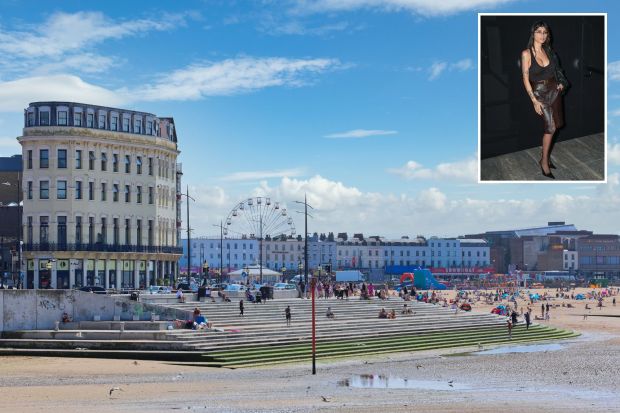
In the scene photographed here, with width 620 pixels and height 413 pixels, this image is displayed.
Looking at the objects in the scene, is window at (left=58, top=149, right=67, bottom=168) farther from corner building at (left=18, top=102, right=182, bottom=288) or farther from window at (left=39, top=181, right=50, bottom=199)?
window at (left=39, top=181, right=50, bottom=199)

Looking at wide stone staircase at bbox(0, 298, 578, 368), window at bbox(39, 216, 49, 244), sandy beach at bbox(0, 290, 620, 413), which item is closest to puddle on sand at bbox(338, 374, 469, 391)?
sandy beach at bbox(0, 290, 620, 413)

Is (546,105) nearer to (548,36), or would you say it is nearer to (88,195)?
(548,36)

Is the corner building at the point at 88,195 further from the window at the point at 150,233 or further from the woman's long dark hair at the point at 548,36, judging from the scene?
the woman's long dark hair at the point at 548,36

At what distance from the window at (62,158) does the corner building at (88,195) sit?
0.06 m

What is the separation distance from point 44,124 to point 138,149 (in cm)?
689

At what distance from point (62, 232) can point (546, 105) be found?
45.3 m

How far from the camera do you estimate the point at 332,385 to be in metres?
36.3

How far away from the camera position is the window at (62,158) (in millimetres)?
62562

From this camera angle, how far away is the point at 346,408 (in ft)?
101

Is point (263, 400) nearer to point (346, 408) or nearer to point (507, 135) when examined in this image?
point (346, 408)

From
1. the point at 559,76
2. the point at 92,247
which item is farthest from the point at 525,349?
the point at 559,76

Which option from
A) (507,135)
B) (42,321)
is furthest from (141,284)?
(507,135)

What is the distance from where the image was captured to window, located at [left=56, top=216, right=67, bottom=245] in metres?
62.7

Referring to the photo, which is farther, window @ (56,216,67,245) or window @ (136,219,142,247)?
window @ (136,219,142,247)
